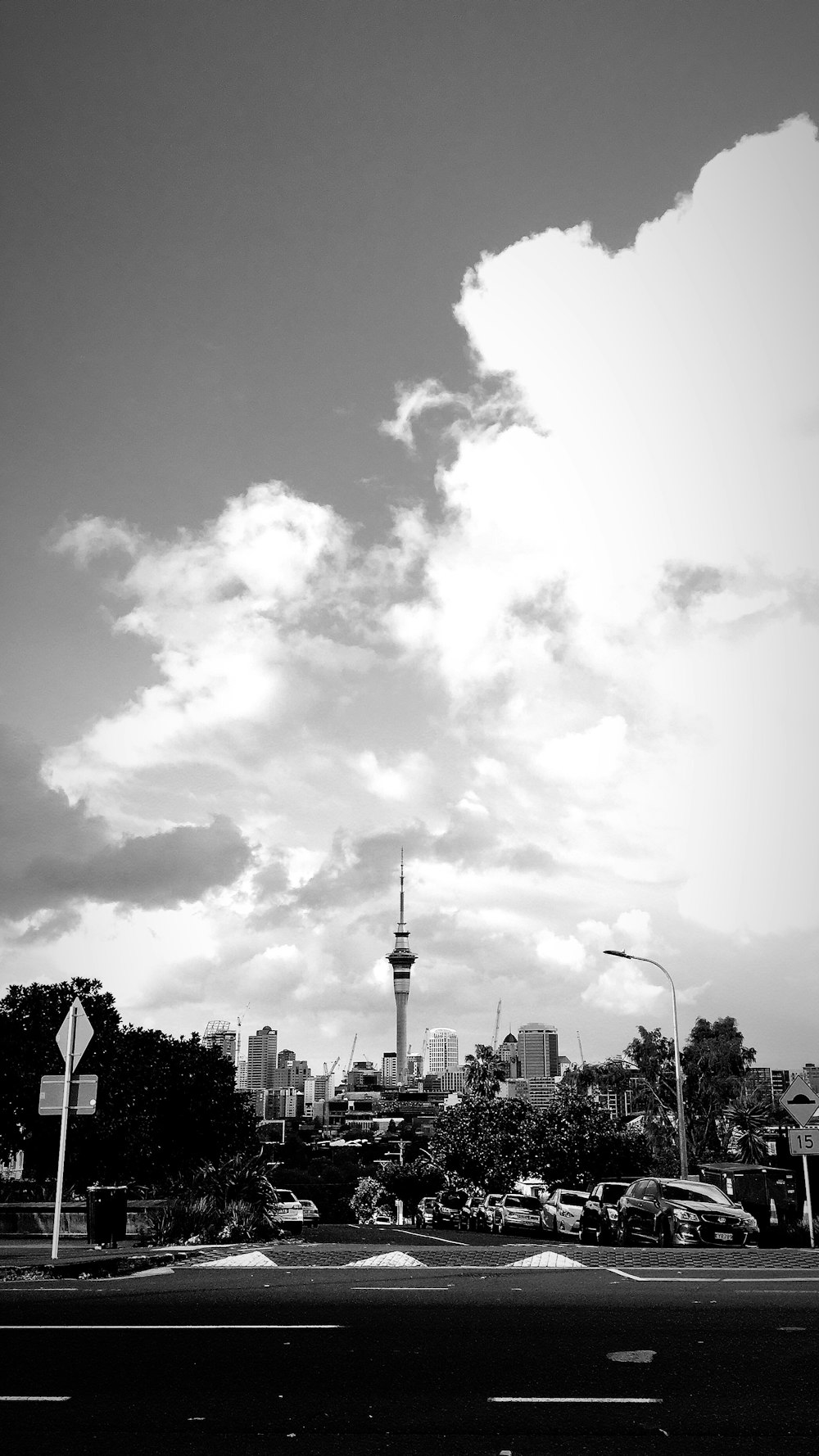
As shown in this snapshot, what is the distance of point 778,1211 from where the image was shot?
28734 mm

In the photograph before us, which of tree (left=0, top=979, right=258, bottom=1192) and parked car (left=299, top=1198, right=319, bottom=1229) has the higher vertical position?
tree (left=0, top=979, right=258, bottom=1192)

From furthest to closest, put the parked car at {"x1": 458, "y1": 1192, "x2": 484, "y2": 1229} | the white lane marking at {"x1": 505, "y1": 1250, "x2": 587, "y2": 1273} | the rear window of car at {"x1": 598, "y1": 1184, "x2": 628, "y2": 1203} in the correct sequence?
1. the parked car at {"x1": 458, "y1": 1192, "x2": 484, "y2": 1229}
2. the rear window of car at {"x1": 598, "y1": 1184, "x2": 628, "y2": 1203}
3. the white lane marking at {"x1": 505, "y1": 1250, "x2": 587, "y2": 1273}

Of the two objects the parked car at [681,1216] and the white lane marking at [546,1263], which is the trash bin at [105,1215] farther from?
the parked car at [681,1216]

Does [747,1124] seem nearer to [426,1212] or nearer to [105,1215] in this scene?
[426,1212]

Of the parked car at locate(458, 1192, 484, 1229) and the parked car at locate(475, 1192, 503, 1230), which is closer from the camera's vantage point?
the parked car at locate(475, 1192, 503, 1230)

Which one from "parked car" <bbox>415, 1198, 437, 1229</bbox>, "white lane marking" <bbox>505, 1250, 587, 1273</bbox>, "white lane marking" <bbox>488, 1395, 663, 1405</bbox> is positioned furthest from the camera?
"parked car" <bbox>415, 1198, 437, 1229</bbox>

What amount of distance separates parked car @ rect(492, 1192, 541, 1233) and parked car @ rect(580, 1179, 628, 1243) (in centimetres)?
626

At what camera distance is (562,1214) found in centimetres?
3020

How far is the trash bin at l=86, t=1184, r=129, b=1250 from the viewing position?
18688mm

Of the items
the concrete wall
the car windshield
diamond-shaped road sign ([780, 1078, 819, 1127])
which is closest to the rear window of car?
Answer: the car windshield

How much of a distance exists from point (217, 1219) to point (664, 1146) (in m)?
50.5

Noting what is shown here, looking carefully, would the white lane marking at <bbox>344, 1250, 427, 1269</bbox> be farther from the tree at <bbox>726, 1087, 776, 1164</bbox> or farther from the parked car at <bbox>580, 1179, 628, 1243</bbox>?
the tree at <bbox>726, 1087, 776, 1164</bbox>

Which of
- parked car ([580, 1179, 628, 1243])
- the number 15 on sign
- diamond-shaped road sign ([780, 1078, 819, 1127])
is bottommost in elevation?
parked car ([580, 1179, 628, 1243])

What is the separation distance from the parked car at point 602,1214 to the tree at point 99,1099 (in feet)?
93.4
